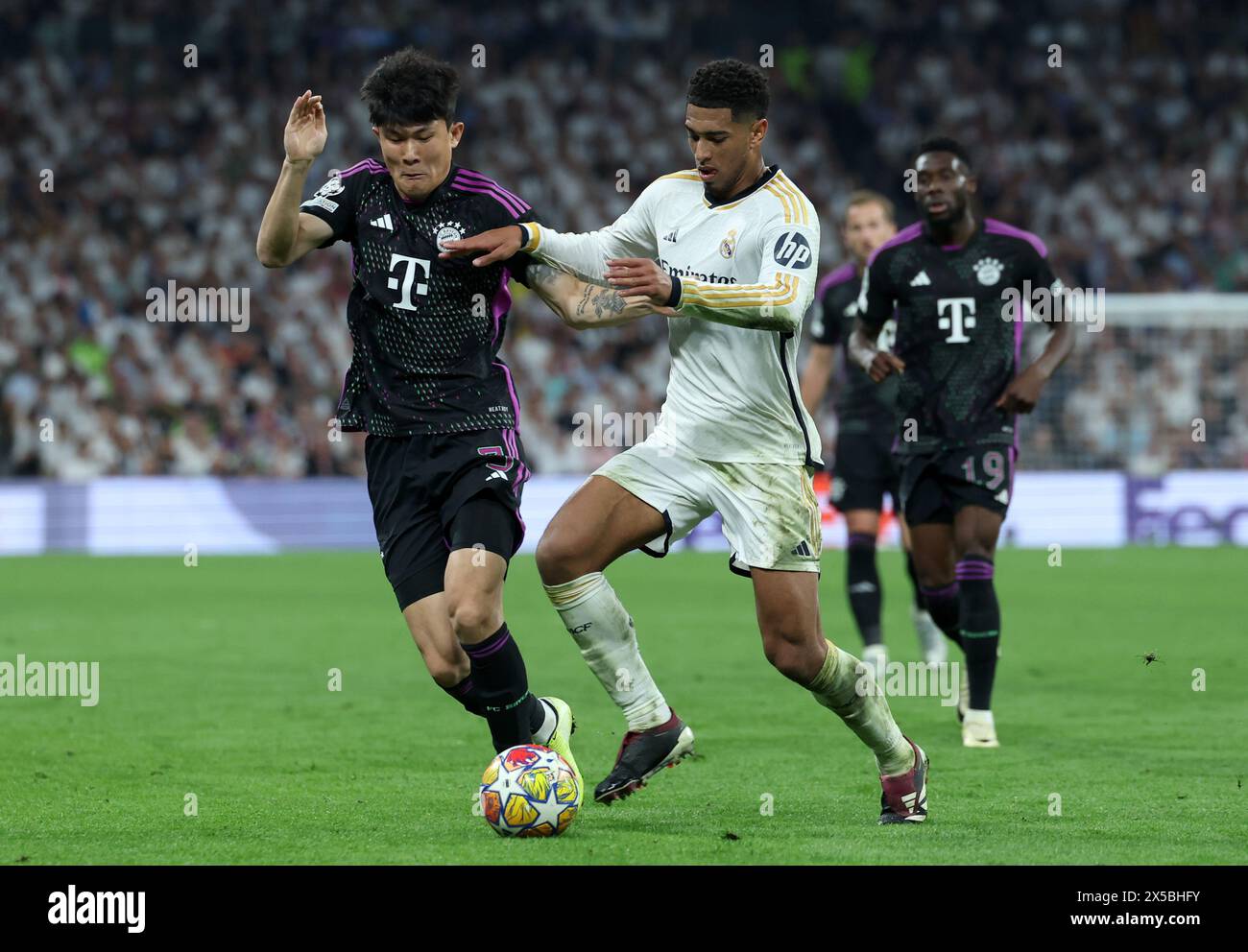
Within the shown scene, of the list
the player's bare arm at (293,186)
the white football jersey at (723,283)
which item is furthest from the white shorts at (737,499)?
the player's bare arm at (293,186)

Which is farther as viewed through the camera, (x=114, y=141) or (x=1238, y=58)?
(x=1238, y=58)

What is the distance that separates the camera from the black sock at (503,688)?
600cm

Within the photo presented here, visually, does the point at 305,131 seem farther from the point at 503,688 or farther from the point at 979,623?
the point at 979,623

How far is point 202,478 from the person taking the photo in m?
21.0

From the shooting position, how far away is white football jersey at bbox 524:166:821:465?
19.9 feet

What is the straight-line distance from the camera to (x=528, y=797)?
5633 millimetres

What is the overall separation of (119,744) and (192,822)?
219cm

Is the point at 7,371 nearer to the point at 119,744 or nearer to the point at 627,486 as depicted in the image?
the point at 119,744

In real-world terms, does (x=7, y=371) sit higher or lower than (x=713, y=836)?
higher

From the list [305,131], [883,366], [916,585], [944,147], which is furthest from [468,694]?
[916,585]

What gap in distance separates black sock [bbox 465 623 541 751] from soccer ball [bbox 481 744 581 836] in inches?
13.9

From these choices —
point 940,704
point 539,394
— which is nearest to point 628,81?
point 539,394

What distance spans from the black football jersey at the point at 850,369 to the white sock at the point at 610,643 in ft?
13.7

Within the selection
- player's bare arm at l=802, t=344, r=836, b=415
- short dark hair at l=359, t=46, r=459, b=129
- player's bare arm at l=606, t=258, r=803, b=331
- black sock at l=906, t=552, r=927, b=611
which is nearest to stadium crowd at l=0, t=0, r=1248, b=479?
player's bare arm at l=802, t=344, r=836, b=415
